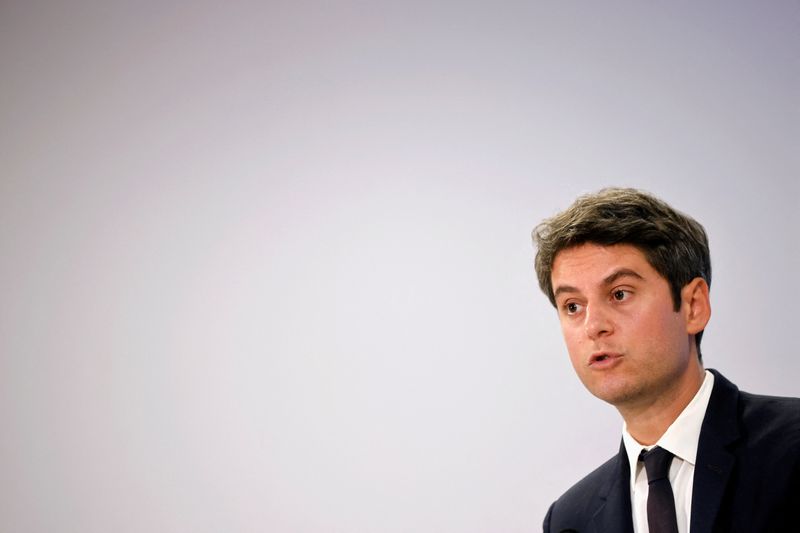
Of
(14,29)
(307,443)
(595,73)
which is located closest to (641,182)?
(595,73)

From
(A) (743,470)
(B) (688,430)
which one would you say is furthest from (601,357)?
(A) (743,470)

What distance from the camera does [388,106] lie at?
3662 millimetres

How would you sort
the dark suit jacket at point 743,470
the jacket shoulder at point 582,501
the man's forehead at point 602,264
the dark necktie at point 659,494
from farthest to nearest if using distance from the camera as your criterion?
1. the jacket shoulder at point 582,501
2. the man's forehead at point 602,264
3. the dark necktie at point 659,494
4. the dark suit jacket at point 743,470

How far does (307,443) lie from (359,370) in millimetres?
366

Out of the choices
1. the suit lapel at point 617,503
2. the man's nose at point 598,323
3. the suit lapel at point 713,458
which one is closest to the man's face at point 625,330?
the man's nose at point 598,323

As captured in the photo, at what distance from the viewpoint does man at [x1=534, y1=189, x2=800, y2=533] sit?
6.50 ft

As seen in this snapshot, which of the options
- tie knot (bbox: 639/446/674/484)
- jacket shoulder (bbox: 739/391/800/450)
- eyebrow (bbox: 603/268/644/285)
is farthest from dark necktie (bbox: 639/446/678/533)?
eyebrow (bbox: 603/268/644/285)

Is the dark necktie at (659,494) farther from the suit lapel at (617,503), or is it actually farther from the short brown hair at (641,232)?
the short brown hair at (641,232)

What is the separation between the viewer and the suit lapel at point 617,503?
7.32 ft

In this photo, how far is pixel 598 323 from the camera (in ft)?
6.95

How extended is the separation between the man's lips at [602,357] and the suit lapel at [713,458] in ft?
0.93

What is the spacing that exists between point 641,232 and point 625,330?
0.91 ft

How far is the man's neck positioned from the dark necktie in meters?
0.06

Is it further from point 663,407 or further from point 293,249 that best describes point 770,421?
point 293,249
